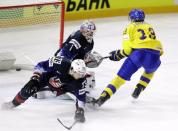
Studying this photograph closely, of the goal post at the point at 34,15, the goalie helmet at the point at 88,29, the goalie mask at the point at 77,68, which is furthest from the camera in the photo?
the goal post at the point at 34,15

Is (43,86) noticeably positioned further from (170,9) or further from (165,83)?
(170,9)

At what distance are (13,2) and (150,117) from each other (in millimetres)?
1470

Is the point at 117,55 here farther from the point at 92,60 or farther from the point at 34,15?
the point at 34,15

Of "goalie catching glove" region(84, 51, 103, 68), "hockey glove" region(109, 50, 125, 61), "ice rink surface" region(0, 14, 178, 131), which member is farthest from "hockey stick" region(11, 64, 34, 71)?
"hockey glove" region(109, 50, 125, 61)

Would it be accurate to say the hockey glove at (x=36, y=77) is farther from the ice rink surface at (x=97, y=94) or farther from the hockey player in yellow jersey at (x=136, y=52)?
the hockey player in yellow jersey at (x=136, y=52)

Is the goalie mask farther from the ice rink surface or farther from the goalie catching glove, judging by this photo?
the goalie catching glove

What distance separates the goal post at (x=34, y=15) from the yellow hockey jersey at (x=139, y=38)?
2.44ft

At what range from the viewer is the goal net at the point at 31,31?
15.6 ft

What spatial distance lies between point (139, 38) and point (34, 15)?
1.28 m

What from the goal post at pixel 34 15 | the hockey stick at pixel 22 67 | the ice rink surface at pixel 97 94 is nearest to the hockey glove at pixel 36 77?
the ice rink surface at pixel 97 94

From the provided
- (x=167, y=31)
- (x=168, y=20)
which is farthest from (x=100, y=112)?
(x=168, y=20)

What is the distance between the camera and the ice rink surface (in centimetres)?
389

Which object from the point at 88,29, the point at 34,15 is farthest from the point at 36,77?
the point at 34,15

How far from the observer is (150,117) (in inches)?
161
